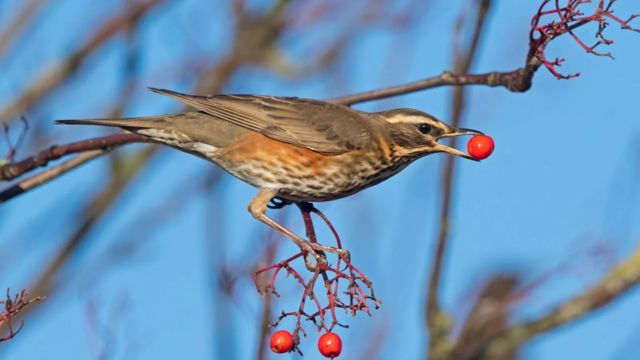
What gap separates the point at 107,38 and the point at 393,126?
2500 mm

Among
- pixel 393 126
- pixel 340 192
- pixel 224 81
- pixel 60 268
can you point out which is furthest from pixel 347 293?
pixel 224 81

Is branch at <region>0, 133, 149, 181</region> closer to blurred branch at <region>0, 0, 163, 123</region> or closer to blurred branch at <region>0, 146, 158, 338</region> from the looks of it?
blurred branch at <region>0, 146, 158, 338</region>

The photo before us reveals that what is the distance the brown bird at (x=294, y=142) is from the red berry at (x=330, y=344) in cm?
A: 117

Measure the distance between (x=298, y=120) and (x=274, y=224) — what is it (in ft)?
2.92

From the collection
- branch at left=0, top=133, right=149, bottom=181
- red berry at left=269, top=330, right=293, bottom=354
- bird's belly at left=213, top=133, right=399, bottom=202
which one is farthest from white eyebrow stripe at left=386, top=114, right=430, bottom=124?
red berry at left=269, top=330, right=293, bottom=354

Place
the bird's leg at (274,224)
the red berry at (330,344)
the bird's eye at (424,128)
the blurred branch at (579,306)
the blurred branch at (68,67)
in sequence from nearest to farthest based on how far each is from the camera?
the red berry at (330,344) → the bird's leg at (274,224) → the blurred branch at (579,306) → the bird's eye at (424,128) → the blurred branch at (68,67)

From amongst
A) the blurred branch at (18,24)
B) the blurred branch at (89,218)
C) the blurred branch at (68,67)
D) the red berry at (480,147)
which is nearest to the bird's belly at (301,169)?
the red berry at (480,147)

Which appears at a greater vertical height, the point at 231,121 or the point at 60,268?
the point at 231,121

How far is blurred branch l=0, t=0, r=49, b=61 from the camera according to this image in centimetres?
749

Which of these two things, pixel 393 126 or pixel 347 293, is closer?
pixel 347 293

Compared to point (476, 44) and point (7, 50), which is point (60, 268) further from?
point (476, 44)

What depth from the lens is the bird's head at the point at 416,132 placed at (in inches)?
228

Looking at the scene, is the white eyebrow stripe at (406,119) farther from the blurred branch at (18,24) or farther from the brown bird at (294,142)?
the blurred branch at (18,24)

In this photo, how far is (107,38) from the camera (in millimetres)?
7551
